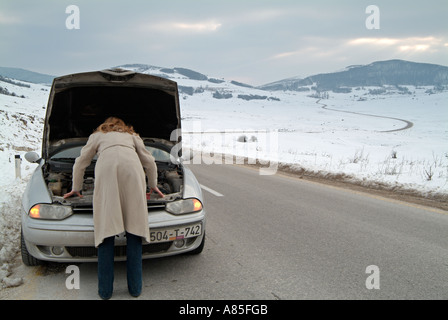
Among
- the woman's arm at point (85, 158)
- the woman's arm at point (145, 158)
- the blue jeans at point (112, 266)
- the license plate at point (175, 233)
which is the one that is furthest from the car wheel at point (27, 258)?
the woman's arm at point (145, 158)

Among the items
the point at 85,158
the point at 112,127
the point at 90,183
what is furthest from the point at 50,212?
the point at 90,183

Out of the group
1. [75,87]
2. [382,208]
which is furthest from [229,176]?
[75,87]

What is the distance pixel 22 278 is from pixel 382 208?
6.34 m

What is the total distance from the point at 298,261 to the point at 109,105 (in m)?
4.17

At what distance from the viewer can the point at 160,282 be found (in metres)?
3.58

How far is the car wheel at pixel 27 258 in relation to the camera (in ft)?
12.0

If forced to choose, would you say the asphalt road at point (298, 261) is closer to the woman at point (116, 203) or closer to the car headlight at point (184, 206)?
the woman at point (116, 203)

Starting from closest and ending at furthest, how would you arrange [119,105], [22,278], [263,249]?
[22,278] → [263,249] → [119,105]

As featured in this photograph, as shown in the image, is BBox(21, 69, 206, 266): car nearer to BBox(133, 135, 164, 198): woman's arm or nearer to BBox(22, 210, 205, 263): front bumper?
BBox(22, 210, 205, 263): front bumper

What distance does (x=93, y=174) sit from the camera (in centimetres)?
517

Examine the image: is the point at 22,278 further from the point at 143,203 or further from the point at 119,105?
the point at 119,105

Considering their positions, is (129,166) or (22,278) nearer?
(129,166)

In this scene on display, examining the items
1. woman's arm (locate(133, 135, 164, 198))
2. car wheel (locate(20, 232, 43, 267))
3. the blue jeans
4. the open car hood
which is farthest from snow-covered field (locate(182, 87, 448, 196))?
car wheel (locate(20, 232, 43, 267))
